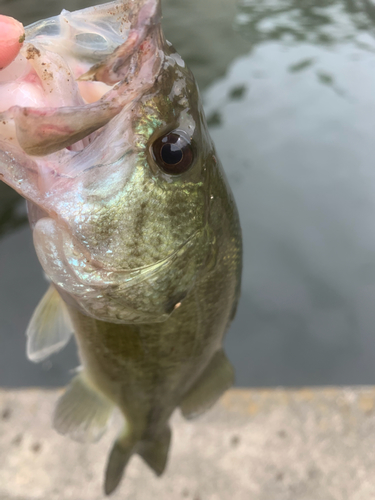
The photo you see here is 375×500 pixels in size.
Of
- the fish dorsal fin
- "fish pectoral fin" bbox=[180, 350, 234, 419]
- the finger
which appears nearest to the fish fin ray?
"fish pectoral fin" bbox=[180, 350, 234, 419]

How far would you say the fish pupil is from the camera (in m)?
0.73

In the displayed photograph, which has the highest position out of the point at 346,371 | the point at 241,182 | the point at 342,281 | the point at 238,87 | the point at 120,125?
the point at 120,125

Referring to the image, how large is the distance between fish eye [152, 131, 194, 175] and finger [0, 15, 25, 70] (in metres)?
0.28

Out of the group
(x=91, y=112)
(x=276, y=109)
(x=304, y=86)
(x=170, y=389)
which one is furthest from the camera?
(x=304, y=86)

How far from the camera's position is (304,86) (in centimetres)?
421

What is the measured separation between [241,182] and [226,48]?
3.04m

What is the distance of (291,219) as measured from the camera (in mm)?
3086

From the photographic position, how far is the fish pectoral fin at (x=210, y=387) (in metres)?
1.42

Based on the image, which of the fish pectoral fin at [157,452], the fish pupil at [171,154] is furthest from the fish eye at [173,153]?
the fish pectoral fin at [157,452]

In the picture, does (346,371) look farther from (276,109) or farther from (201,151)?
(276,109)

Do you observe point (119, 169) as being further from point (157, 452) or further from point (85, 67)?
point (157, 452)

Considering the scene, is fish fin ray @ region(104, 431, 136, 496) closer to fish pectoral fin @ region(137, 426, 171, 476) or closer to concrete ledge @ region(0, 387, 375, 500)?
fish pectoral fin @ region(137, 426, 171, 476)

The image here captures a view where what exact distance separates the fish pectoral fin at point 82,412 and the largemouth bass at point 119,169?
594 mm

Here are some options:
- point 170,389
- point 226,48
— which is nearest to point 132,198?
point 170,389
